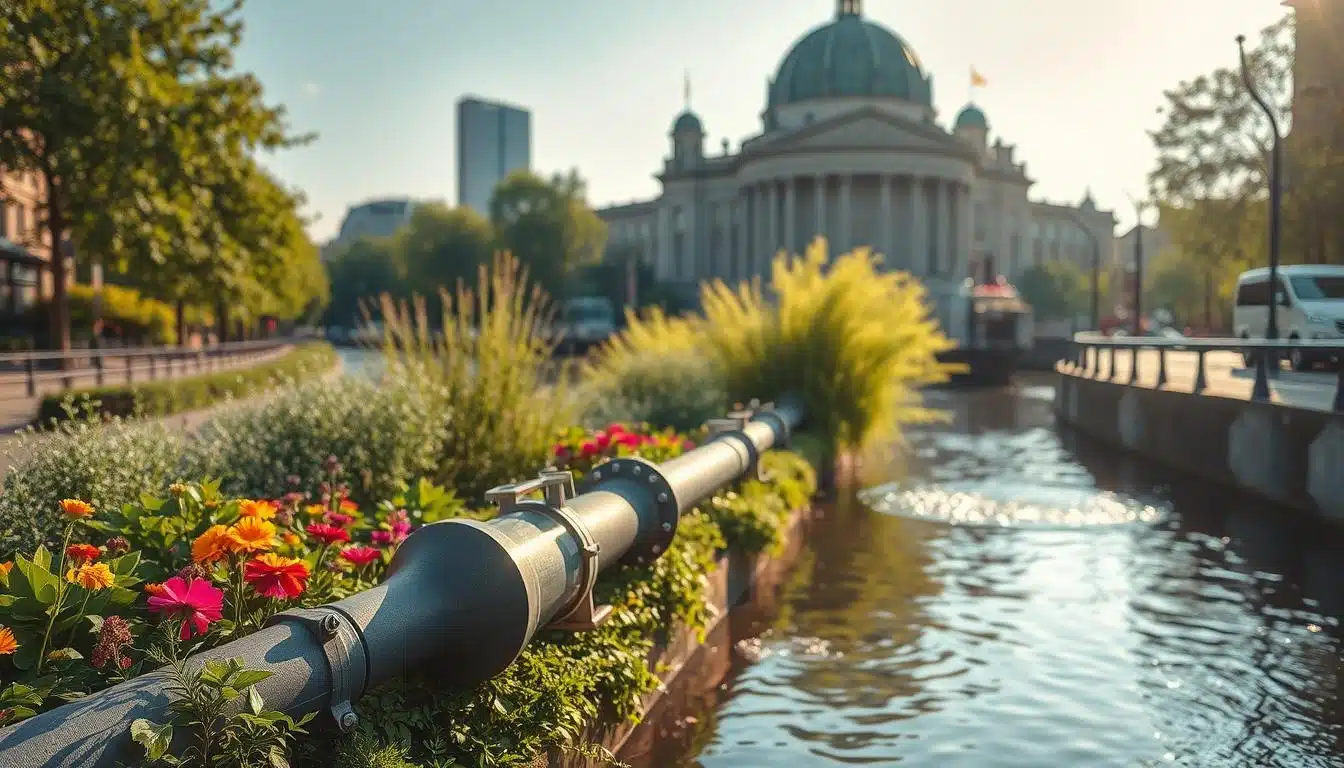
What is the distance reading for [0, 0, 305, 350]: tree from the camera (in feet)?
82.5

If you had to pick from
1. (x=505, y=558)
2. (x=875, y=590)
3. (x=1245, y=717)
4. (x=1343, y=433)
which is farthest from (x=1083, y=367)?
(x=505, y=558)

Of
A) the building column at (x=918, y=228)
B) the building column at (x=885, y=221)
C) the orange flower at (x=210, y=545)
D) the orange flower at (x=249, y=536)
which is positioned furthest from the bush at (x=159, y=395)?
the building column at (x=918, y=228)

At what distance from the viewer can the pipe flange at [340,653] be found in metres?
4.23

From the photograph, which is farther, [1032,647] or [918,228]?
[918,228]

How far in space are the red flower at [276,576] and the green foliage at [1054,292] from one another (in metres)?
123

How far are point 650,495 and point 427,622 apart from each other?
2931 mm

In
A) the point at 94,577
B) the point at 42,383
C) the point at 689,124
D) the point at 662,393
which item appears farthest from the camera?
the point at 689,124

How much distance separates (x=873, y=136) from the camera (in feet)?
314

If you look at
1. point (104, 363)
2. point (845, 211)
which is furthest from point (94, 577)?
point (845, 211)

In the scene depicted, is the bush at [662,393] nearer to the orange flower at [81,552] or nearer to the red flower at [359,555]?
the red flower at [359,555]

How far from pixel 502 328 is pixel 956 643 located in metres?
4.56

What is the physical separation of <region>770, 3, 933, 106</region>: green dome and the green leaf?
10986 centimetres

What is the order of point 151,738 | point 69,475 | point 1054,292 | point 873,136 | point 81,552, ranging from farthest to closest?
1. point 1054,292
2. point 873,136
3. point 69,475
4. point 81,552
5. point 151,738

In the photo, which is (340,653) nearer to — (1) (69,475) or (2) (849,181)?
(1) (69,475)
